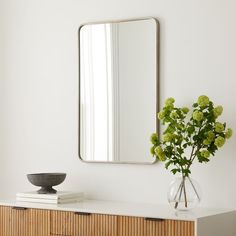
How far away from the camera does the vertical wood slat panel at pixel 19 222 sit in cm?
385

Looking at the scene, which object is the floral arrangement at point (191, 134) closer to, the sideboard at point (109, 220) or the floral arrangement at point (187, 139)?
the floral arrangement at point (187, 139)

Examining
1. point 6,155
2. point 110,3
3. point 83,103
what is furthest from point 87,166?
point 110,3

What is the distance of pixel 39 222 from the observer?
3.79m

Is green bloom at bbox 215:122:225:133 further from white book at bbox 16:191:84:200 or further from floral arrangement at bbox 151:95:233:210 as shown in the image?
white book at bbox 16:191:84:200

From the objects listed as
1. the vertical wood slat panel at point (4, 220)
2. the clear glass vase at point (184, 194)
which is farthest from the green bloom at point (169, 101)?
the vertical wood slat panel at point (4, 220)

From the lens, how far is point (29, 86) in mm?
4422

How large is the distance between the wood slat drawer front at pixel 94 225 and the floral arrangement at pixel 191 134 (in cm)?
44

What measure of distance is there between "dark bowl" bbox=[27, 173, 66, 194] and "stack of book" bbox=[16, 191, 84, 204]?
0.06m

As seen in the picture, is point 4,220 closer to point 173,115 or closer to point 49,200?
point 49,200

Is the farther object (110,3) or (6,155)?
(6,155)

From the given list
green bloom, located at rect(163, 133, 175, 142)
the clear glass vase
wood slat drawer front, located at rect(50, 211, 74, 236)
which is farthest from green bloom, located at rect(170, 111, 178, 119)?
wood slat drawer front, located at rect(50, 211, 74, 236)

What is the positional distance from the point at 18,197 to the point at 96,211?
2.17 feet

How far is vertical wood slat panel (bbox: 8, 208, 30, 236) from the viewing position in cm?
385

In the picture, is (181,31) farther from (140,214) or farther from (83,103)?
(140,214)
